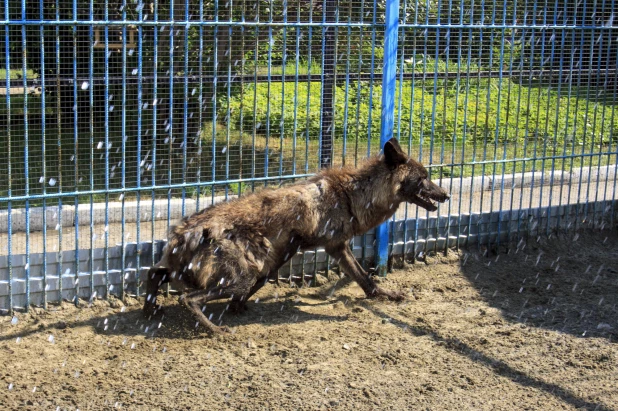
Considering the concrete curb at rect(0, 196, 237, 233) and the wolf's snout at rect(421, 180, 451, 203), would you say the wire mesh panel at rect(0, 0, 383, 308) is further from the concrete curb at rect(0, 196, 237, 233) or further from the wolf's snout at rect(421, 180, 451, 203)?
the wolf's snout at rect(421, 180, 451, 203)

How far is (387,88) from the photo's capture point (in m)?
8.09

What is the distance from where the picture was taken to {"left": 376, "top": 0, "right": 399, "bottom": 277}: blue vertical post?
7957 millimetres

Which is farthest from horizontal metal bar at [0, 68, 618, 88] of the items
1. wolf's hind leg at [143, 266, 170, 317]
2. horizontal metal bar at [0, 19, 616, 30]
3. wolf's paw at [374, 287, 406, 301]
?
wolf's paw at [374, 287, 406, 301]

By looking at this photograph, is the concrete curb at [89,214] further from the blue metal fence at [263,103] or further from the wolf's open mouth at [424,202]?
the wolf's open mouth at [424,202]

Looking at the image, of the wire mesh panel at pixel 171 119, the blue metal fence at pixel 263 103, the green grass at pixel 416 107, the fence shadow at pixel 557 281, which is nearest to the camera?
the wire mesh panel at pixel 171 119

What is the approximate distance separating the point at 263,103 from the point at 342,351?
493 centimetres

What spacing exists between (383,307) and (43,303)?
301 centimetres

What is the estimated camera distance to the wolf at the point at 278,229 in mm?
6742

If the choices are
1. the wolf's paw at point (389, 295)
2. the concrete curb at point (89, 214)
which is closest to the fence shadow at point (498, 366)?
the wolf's paw at point (389, 295)

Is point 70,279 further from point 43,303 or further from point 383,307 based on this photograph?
point 383,307

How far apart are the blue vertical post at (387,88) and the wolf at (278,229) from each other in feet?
1.77

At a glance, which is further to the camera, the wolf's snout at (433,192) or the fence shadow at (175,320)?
the wolf's snout at (433,192)

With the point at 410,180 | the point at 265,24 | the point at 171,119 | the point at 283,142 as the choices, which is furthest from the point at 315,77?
the point at 171,119

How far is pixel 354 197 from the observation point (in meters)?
7.57
